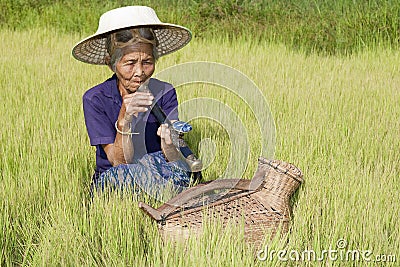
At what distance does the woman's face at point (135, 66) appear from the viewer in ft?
6.58

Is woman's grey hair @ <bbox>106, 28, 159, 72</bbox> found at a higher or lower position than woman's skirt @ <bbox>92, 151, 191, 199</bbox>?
higher

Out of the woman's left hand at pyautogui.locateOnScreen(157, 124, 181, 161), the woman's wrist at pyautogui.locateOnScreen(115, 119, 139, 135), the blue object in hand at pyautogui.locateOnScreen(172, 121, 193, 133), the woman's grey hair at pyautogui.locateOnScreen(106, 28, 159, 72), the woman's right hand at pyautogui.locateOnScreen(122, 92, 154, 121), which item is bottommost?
the woman's left hand at pyautogui.locateOnScreen(157, 124, 181, 161)

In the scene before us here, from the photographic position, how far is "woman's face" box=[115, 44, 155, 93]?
Answer: 2.01 metres

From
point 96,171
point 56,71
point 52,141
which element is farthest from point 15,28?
point 96,171

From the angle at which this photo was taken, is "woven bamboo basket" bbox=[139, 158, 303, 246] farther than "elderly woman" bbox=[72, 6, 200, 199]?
No

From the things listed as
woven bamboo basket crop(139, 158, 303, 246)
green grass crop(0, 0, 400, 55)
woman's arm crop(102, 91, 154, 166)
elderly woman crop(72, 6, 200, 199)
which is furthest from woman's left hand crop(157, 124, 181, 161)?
green grass crop(0, 0, 400, 55)

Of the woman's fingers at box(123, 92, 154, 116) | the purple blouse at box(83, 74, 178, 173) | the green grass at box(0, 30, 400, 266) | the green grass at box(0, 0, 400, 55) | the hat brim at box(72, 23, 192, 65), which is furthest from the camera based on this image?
the green grass at box(0, 0, 400, 55)

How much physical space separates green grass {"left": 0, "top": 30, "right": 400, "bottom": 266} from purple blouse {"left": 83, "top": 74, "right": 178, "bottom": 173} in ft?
0.60

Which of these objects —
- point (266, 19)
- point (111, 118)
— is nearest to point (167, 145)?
point (111, 118)

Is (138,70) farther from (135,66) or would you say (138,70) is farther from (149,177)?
(149,177)

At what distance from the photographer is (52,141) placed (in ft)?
8.34

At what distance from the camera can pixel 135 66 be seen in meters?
2.02

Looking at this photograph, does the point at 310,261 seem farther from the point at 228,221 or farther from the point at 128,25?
the point at 128,25

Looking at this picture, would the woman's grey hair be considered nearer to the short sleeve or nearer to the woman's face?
the woman's face
